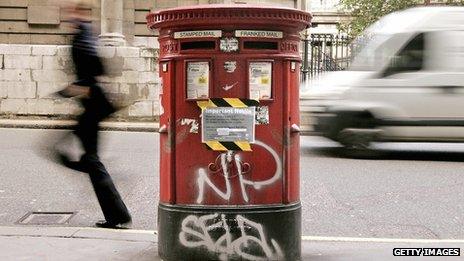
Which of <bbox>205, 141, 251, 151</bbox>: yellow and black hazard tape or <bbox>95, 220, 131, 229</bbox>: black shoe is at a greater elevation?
<bbox>205, 141, 251, 151</bbox>: yellow and black hazard tape

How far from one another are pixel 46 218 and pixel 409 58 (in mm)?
6437

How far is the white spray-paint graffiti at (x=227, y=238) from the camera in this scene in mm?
4512

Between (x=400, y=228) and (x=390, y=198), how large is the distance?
1330 mm

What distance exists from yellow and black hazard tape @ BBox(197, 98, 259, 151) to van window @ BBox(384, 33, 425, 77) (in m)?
6.82

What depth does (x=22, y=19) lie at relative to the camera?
19.1 m

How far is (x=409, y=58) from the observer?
10.9m

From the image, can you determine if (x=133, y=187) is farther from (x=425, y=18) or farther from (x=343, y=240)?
(x=425, y=18)

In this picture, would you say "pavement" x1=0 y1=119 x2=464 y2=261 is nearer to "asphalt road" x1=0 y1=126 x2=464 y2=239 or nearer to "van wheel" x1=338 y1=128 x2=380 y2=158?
"asphalt road" x1=0 y1=126 x2=464 y2=239

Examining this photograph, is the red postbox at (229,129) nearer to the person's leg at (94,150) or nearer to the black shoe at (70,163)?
the person's leg at (94,150)

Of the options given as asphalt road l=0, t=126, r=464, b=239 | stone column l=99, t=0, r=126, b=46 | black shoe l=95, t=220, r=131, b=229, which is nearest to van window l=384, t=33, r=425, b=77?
asphalt road l=0, t=126, r=464, b=239

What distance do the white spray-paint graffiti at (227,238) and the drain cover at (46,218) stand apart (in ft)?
6.63

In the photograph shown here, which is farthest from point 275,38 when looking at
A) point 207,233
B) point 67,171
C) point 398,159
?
point 398,159

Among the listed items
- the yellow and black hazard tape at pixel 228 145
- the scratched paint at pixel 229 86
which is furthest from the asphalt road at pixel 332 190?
the scratched paint at pixel 229 86

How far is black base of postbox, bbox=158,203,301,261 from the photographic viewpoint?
451 cm
